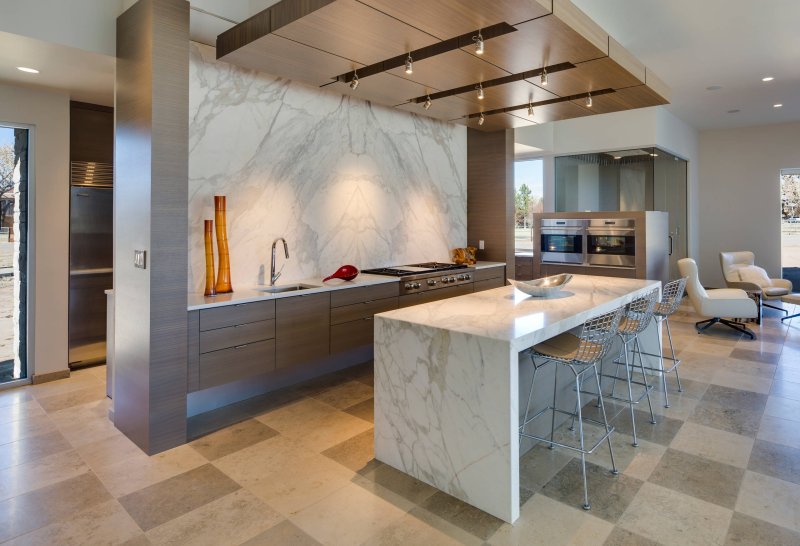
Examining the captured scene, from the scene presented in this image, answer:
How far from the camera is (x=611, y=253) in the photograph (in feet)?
23.6

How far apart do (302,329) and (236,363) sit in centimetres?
58

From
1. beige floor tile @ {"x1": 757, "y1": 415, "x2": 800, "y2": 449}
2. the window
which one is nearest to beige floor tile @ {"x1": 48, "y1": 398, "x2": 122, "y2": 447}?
beige floor tile @ {"x1": 757, "y1": 415, "x2": 800, "y2": 449}

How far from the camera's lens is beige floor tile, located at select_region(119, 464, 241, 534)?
2318 mm

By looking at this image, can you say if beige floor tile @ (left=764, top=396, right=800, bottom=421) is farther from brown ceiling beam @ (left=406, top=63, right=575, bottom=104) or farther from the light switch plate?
the light switch plate

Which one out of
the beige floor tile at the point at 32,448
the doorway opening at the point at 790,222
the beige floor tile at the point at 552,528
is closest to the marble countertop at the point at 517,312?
the beige floor tile at the point at 552,528

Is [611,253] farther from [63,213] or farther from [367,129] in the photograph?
[63,213]

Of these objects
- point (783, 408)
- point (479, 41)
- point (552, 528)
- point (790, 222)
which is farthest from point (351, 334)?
point (790, 222)

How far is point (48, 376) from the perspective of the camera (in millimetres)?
4223

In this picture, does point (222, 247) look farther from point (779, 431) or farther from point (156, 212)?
point (779, 431)

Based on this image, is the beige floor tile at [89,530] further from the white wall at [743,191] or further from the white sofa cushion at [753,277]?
the white wall at [743,191]

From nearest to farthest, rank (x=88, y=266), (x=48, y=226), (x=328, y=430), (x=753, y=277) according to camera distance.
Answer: (x=328, y=430) < (x=48, y=226) < (x=88, y=266) < (x=753, y=277)

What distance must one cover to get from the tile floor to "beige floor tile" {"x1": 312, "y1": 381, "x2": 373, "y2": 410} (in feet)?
0.15

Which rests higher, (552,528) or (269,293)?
(269,293)

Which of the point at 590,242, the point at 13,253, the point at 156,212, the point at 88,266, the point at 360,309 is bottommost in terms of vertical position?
the point at 360,309
